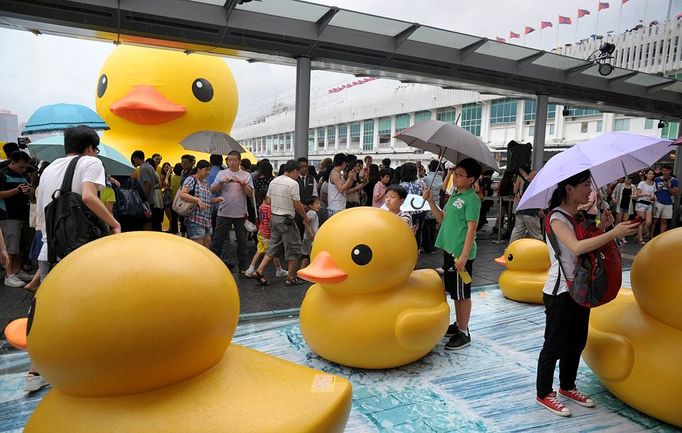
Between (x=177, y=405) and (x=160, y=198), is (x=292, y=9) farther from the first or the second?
(x=177, y=405)

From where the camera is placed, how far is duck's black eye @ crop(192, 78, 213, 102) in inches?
426

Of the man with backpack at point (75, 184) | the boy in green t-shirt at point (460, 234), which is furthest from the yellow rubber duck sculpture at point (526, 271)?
the man with backpack at point (75, 184)

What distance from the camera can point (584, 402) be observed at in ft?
9.93

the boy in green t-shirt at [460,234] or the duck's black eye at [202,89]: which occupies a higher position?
the duck's black eye at [202,89]

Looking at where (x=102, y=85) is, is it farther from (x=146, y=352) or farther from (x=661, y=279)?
(x=661, y=279)

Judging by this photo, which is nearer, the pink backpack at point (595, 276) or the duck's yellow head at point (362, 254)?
the pink backpack at point (595, 276)

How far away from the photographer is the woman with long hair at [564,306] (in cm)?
274

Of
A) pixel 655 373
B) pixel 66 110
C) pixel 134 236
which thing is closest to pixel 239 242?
pixel 66 110

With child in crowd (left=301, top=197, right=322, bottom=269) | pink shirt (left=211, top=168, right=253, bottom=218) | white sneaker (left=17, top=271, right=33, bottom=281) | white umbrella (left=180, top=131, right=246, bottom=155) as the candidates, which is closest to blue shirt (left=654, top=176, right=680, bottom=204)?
child in crowd (left=301, top=197, right=322, bottom=269)

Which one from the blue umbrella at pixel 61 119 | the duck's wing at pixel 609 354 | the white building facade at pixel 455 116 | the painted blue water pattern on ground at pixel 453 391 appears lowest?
the painted blue water pattern on ground at pixel 453 391

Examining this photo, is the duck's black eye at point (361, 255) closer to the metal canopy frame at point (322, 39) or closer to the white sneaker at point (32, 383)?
the white sneaker at point (32, 383)

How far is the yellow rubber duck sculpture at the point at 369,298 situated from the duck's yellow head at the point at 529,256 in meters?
2.21

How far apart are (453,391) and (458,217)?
135 cm

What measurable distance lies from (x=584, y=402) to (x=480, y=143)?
205cm
